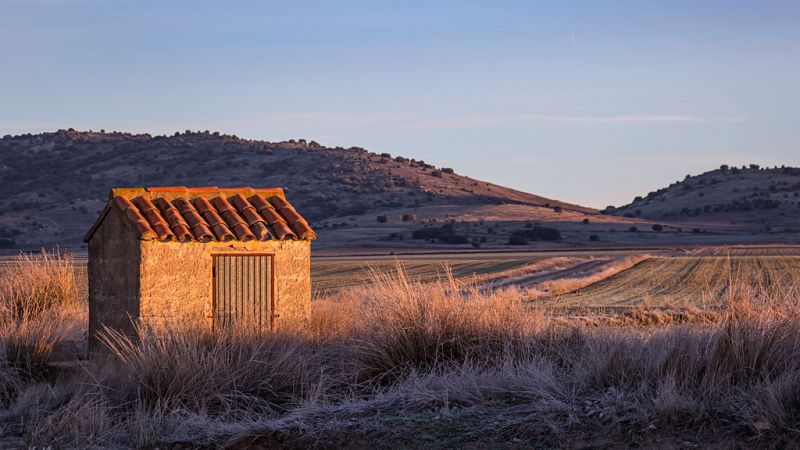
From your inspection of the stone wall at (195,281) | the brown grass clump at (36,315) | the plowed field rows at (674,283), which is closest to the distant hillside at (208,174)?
the plowed field rows at (674,283)

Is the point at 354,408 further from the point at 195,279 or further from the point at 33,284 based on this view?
the point at 33,284

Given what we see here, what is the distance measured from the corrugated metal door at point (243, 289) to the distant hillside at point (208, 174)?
308 ft

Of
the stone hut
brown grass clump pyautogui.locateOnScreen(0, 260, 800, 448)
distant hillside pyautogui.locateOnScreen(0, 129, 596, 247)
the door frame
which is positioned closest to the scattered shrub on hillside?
distant hillside pyautogui.locateOnScreen(0, 129, 596, 247)

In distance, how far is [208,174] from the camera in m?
126

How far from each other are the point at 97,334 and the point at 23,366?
1065mm

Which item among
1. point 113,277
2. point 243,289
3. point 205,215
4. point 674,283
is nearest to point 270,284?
point 243,289

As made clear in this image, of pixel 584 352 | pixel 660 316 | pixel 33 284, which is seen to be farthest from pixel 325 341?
pixel 660 316

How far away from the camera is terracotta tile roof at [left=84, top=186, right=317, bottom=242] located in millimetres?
14016

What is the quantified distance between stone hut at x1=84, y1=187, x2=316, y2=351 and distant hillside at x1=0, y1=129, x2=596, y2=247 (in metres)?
93.1

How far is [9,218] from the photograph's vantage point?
10300 cm

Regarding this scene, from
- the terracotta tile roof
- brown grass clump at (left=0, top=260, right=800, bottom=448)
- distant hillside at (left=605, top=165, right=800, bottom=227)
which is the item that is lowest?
brown grass clump at (left=0, top=260, right=800, bottom=448)

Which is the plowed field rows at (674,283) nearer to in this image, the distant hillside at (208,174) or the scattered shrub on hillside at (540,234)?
the scattered shrub on hillside at (540,234)

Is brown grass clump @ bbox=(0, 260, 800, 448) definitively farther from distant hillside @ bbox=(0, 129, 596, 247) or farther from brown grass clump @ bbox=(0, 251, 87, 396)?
distant hillside @ bbox=(0, 129, 596, 247)

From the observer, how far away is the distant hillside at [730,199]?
142m
